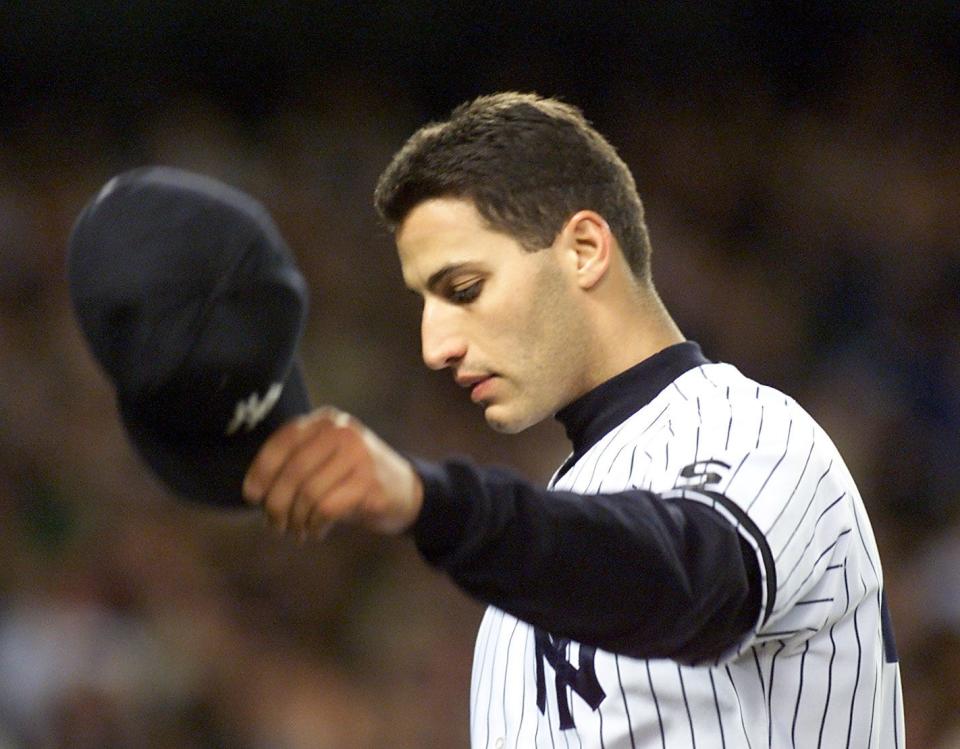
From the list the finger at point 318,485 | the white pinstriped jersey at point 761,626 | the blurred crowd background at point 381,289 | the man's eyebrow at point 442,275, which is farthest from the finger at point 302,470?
the blurred crowd background at point 381,289

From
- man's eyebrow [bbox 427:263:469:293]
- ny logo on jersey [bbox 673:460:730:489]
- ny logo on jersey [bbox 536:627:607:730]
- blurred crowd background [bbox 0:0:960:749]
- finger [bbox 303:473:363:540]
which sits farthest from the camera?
blurred crowd background [bbox 0:0:960:749]

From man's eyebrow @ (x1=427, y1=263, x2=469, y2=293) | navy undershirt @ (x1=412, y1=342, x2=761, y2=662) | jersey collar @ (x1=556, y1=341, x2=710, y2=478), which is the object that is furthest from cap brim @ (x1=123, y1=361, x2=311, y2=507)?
jersey collar @ (x1=556, y1=341, x2=710, y2=478)

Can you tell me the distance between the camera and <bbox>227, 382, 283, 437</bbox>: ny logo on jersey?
41.6 inches

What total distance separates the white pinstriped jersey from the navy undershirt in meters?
0.06

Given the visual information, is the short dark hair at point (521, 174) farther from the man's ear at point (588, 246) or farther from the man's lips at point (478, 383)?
the man's lips at point (478, 383)

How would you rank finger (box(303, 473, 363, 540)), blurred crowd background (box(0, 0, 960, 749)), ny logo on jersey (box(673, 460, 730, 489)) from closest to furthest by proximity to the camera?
finger (box(303, 473, 363, 540))
ny logo on jersey (box(673, 460, 730, 489))
blurred crowd background (box(0, 0, 960, 749))

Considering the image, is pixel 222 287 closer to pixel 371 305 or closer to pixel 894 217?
pixel 371 305

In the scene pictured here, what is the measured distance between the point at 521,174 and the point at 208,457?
0.65m

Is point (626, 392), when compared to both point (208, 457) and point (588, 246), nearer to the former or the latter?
point (588, 246)

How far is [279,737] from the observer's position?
417 cm

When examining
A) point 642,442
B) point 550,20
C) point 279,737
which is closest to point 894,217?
point 550,20

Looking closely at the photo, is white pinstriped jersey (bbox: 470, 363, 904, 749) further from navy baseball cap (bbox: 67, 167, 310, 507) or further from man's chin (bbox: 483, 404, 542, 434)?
navy baseball cap (bbox: 67, 167, 310, 507)

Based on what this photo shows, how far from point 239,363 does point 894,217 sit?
4772 millimetres

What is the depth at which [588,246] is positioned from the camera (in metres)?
1.62
